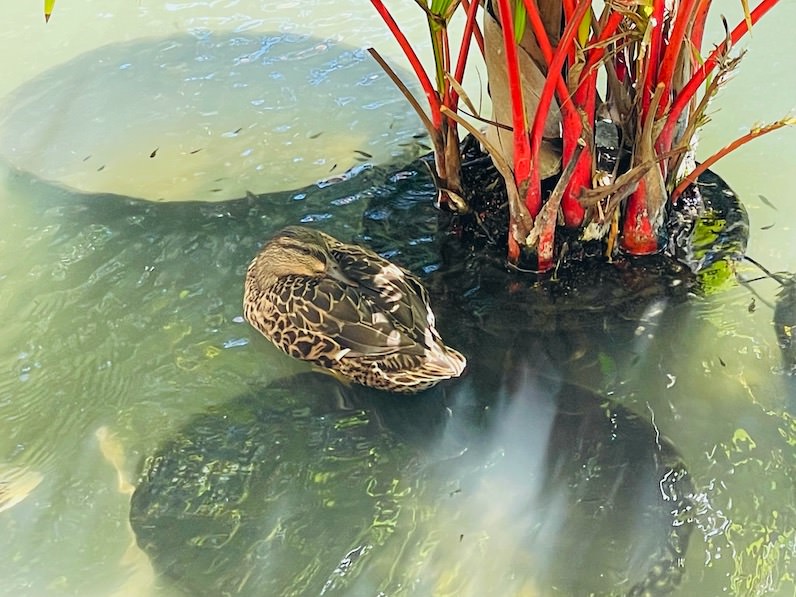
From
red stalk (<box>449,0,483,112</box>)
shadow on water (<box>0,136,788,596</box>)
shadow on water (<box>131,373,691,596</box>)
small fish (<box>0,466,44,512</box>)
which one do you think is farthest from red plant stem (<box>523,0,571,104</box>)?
small fish (<box>0,466,44,512</box>)

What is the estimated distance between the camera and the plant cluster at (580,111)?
1143 millimetres

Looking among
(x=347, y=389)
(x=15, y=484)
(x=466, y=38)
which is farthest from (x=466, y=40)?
(x=15, y=484)

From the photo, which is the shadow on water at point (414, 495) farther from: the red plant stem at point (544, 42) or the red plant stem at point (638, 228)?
the red plant stem at point (544, 42)

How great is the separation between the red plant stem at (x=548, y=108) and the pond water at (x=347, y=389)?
0.19 m

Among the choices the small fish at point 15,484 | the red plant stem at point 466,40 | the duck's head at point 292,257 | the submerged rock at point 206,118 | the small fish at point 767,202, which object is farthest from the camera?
the submerged rock at point 206,118

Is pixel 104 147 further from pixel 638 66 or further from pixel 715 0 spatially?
pixel 715 0

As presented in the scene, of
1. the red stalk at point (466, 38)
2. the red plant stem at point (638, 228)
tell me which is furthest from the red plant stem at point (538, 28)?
the red plant stem at point (638, 228)

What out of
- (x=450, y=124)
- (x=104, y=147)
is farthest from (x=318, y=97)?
(x=450, y=124)

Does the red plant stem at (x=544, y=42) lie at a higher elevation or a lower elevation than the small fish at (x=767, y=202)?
higher

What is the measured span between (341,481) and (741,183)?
1.06 metres

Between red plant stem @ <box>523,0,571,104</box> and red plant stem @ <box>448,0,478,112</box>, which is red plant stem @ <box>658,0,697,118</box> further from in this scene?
red plant stem @ <box>448,0,478,112</box>

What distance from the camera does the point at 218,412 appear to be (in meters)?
1.26

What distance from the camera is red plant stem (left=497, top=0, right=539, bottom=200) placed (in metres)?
1.08

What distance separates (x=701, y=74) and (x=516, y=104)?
29 cm
